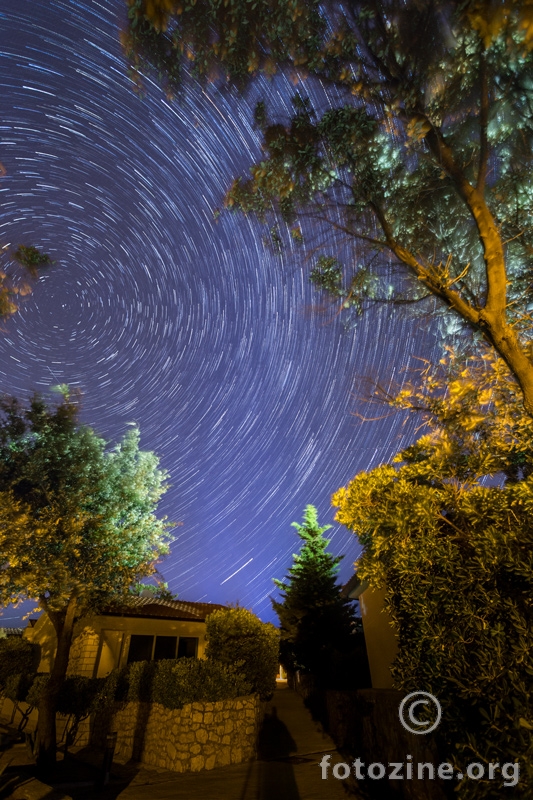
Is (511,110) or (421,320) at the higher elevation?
(511,110)

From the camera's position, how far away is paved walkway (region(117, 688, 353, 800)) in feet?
25.5

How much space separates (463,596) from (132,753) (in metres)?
12.0

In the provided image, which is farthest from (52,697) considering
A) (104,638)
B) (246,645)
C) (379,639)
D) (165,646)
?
(379,639)

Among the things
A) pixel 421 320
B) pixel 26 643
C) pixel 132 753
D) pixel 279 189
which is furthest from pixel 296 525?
pixel 279 189

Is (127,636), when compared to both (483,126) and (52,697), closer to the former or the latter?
(52,697)

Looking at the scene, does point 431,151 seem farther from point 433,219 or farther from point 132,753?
point 132,753

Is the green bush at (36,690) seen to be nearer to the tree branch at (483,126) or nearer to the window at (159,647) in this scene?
the window at (159,647)

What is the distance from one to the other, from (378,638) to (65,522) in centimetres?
1149

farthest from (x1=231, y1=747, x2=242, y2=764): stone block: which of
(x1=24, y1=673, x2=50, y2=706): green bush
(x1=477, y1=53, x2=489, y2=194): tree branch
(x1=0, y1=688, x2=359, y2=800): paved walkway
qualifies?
(x1=477, y1=53, x2=489, y2=194): tree branch

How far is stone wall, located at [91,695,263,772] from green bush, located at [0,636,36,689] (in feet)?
30.0

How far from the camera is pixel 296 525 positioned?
102ft

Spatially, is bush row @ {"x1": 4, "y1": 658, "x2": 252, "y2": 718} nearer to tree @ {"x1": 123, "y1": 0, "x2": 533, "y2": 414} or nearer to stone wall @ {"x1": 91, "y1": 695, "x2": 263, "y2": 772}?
stone wall @ {"x1": 91, "y1": 695, "x2": 263, "y2": 772}

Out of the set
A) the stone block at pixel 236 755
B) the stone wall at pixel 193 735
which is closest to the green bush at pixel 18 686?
the stone wall at pixel 193 735

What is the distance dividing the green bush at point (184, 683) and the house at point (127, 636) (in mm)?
4220
